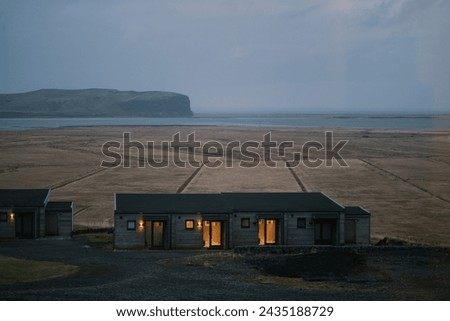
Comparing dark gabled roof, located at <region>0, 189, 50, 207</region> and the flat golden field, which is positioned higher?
dark gabled roof, located at <region>0, 189, 50, 207</region>

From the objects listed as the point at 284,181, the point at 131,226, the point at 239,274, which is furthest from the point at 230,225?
the point at 284,181

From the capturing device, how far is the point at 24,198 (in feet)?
102

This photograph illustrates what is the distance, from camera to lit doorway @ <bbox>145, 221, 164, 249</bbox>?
28.5 metres

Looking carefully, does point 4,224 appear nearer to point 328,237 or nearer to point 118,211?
point 118,211

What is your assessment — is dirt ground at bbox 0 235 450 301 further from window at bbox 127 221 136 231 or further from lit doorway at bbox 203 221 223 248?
window at bbox 127 221 136 231

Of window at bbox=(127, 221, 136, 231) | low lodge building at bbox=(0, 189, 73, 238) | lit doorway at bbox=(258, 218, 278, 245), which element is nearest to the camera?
window at bbox=(127, 221, 136, 231)

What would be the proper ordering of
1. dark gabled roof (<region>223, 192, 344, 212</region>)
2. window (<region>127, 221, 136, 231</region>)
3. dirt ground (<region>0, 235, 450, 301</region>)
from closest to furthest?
dirt ground (<region>0, 235, 450, 301</region>), window (<region>127, 221, 136, 231</region>), dark gabled roof (<region>223, 192, 344, 212</region>)

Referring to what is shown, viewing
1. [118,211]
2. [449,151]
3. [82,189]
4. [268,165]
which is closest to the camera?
[118,211]

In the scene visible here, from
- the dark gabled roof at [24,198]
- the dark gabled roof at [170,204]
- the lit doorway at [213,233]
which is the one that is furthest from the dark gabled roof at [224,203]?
the dark gabled roof at [24,198]

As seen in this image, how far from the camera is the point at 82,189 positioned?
50.2m

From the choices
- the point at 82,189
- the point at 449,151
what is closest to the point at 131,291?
the point at 82,189

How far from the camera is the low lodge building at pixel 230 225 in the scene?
92.4ft

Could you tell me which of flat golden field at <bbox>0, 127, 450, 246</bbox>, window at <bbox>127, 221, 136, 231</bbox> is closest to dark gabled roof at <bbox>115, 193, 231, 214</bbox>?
window at <bbox>127, 221, 136, 231</bbox>

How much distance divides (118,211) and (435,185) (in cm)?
3553
